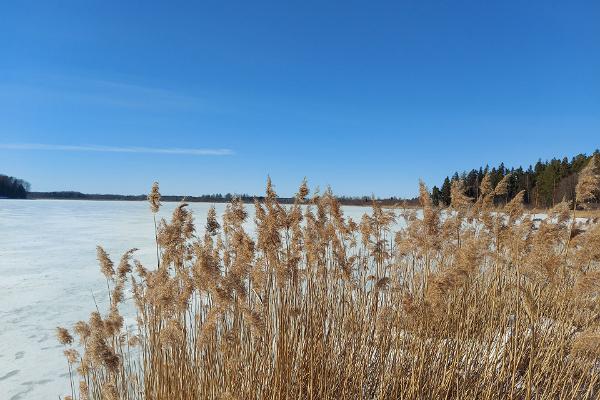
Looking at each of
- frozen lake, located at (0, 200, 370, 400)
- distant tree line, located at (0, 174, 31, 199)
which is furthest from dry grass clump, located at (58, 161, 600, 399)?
distant tree line, located at (0, 174, 31, 199)

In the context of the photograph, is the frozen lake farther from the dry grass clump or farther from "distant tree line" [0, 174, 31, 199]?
"distant tree line" [0, 174, 31, 199]

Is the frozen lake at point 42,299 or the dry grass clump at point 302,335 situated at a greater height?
the dry grass clump at point 302,335

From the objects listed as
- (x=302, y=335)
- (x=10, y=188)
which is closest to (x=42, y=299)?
(x=302, y=335)

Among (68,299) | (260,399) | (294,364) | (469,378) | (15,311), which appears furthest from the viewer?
(68,299)

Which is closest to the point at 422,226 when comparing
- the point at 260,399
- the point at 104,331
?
the point at 260,399

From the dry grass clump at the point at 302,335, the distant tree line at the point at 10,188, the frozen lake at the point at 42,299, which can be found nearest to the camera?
the dry grass clump at the point at 302,335

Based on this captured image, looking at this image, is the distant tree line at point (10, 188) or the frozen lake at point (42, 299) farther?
the distant tree line at point (10, 188)

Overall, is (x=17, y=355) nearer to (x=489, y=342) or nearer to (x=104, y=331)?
(x=104, y=331)

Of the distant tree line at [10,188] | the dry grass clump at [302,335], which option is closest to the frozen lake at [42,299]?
the dry grass clump at [302,335]

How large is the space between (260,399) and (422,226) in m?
1.58

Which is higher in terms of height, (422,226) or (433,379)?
(422,226)

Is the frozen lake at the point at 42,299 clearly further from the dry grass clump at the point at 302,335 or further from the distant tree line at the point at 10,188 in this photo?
the distant tree line at the point at 10,188

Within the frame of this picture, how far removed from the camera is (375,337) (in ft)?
9.13

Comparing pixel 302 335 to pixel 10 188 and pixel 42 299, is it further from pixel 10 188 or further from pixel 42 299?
Result: pixel 10 188
